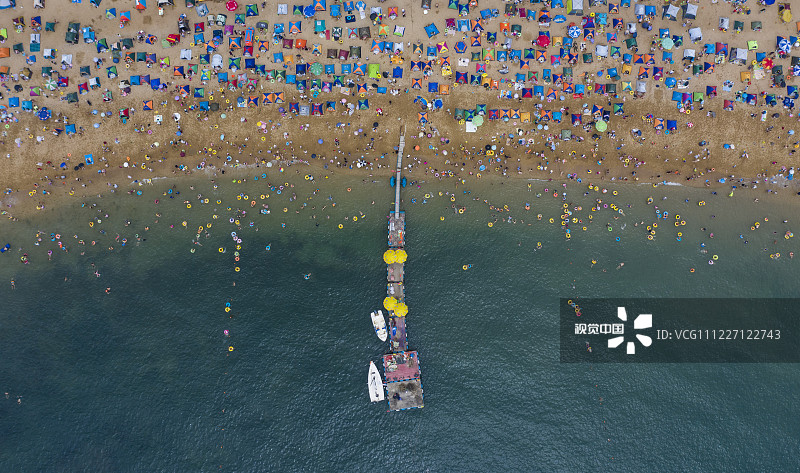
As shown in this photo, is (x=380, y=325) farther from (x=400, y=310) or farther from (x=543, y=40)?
(x=543, y=40)

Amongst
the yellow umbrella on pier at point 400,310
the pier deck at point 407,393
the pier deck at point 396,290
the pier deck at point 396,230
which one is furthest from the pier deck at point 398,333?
the pier deck at point 396,230

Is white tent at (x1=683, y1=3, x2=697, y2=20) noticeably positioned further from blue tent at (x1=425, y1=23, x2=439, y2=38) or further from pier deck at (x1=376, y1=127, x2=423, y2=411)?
pier deck at (x1=376, y1=127, x2=423, y2=411)

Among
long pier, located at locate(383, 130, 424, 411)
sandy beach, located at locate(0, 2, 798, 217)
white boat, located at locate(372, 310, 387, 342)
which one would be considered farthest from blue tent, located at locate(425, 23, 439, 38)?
white boat, located at locate(372, 310, 387, 342)

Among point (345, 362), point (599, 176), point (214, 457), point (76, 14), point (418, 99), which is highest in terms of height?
point (76, 14)

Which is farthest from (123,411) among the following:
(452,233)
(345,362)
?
(452,233)

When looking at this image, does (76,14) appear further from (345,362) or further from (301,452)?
(301,452)

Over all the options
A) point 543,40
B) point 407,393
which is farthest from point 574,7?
point 407,393
